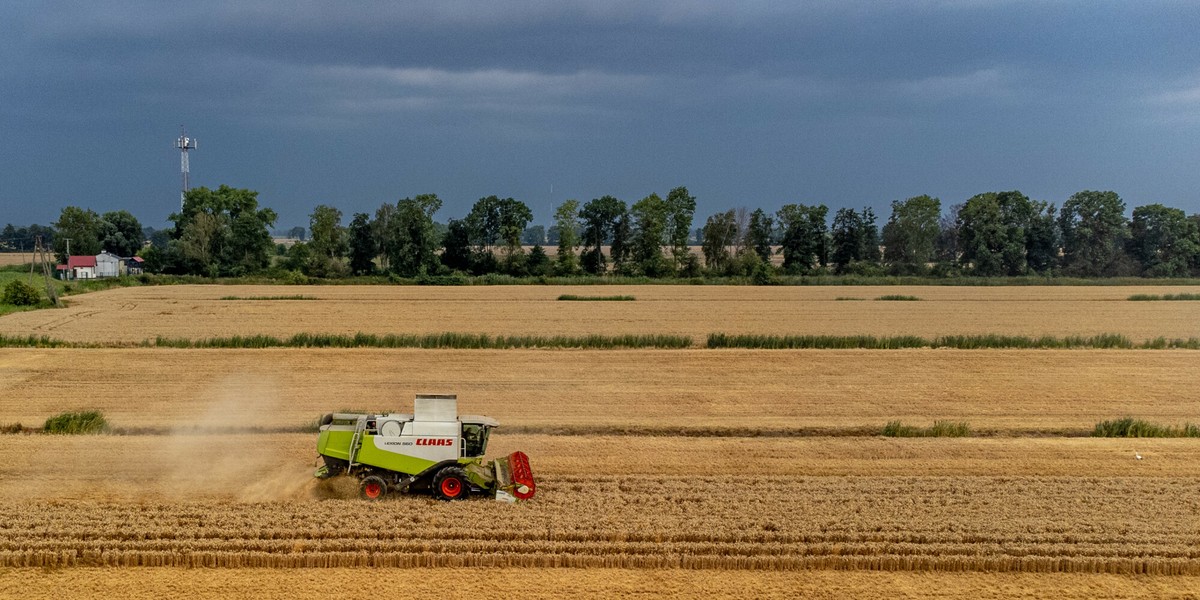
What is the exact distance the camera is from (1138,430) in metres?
25.9

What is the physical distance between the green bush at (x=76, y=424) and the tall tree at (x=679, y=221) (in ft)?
230

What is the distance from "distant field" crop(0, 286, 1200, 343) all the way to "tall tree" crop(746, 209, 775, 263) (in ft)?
67.6

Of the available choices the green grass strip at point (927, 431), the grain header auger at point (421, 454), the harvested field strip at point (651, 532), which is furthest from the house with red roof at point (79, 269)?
the green grass strip at point (927, 431)

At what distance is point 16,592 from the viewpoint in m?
14.1

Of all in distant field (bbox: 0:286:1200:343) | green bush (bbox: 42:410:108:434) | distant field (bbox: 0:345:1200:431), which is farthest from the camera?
distant field (bbox: 0:286:1200:343)

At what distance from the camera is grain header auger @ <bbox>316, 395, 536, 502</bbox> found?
59.3ft

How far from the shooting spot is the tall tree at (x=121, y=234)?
106688 mm

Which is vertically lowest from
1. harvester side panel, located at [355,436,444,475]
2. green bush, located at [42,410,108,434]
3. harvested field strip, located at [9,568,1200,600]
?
harvested field strip, located at [9,568,1200,600]

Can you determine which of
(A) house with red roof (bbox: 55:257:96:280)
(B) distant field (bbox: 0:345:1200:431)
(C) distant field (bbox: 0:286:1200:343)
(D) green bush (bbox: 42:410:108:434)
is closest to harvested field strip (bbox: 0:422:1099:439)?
(D) green bush (bbox: 42:410:108:434)

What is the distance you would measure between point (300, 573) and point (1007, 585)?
1116 cm

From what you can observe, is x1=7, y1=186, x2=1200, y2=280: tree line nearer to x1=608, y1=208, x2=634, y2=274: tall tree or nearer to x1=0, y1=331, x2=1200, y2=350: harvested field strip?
x1=608, y1=208, x2=634, y2=274: tall tree

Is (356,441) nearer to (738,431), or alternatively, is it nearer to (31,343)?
(738,431)

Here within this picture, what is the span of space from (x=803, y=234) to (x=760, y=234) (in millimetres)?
4313

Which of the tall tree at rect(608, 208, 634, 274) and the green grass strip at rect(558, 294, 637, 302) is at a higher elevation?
the tall tree at rect(608, 208, 634, 274)
